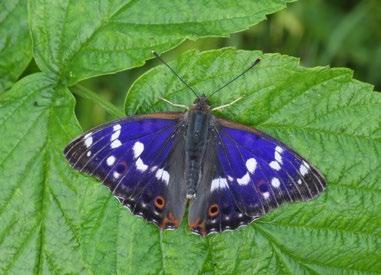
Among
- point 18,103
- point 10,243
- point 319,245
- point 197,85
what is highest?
point 197,85

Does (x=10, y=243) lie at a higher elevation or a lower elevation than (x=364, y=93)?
lower

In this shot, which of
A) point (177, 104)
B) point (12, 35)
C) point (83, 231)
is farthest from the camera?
point (12, 35)

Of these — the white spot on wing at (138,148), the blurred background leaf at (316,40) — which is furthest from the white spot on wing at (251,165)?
the blurred background leaf at (316,40)

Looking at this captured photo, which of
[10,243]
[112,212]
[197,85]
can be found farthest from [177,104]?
[10,243]

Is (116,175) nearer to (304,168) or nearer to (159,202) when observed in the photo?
(159,202)

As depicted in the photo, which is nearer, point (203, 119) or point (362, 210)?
point (362, 210)

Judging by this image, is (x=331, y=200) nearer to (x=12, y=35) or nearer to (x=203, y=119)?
(x=203, y=119)
